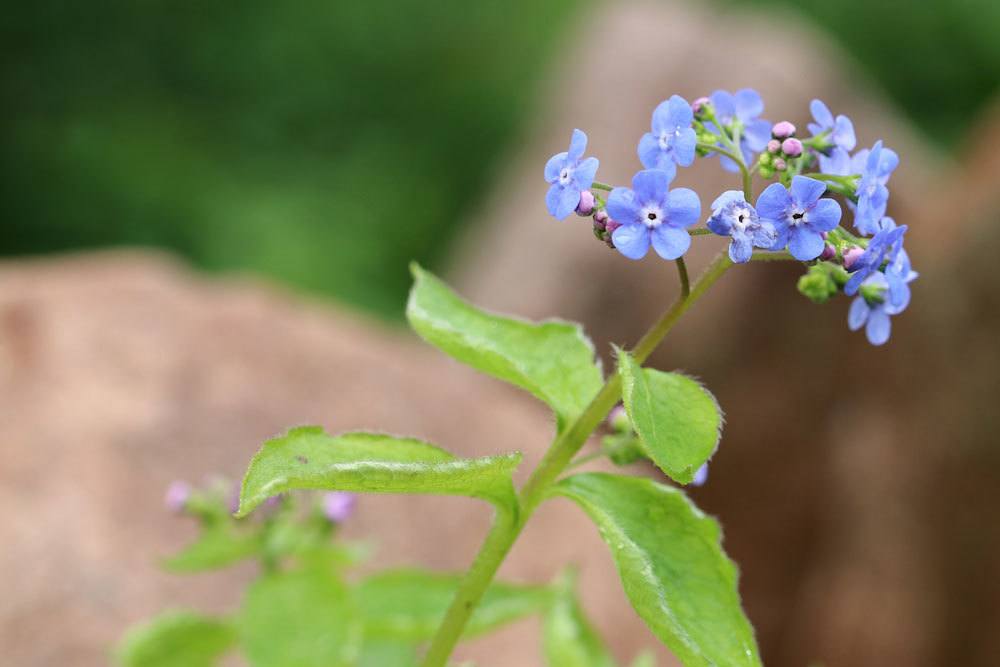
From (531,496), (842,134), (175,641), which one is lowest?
(175,641)

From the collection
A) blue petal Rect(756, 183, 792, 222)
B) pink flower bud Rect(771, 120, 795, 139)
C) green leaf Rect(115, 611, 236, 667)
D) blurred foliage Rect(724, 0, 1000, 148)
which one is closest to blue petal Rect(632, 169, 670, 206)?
blue petal Rect(756, 183, 792, 222)

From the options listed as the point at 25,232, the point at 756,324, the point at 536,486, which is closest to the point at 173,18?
the point at 25,232

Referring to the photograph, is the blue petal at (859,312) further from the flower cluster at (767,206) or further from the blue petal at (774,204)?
the blue petal at (774,204)

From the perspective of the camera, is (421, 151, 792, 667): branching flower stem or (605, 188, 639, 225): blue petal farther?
(421, 151, 792, 667): branching flower stem

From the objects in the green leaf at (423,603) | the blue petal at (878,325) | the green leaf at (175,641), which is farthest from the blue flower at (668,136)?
the green leaf at (175,641)

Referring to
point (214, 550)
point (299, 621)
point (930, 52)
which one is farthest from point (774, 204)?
point (930, 52)

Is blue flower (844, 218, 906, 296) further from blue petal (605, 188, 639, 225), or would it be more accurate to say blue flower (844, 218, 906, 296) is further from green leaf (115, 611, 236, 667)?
green leaf (115, 611, 236, 667)

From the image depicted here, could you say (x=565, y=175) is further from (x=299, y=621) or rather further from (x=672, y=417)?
(x=299, y=621)
